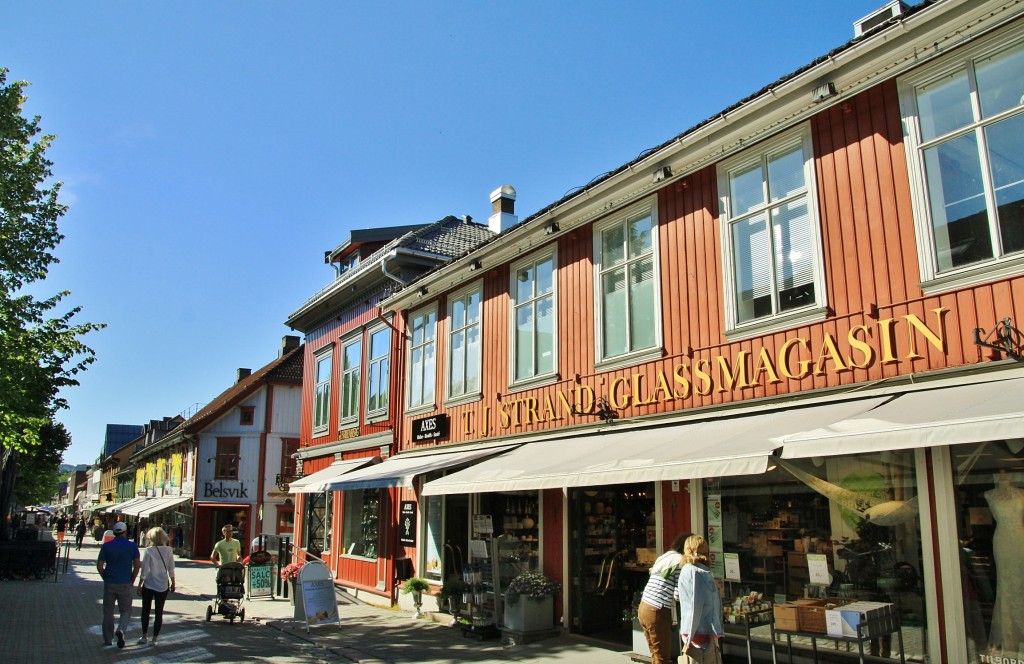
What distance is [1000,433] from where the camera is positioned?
543cm

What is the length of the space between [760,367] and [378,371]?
1140 centimetres

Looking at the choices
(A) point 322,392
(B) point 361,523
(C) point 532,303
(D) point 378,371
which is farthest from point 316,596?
(A) point 322,392

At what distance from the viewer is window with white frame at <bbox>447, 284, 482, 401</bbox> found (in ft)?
47.8

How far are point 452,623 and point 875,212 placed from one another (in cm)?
940

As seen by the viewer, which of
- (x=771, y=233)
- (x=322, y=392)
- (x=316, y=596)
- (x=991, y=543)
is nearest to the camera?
(x=991, y=543)

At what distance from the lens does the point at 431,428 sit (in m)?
15.4

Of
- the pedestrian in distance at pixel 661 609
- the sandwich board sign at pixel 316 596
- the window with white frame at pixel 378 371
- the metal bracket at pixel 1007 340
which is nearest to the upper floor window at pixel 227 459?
the window with white frame at pixel 378 371

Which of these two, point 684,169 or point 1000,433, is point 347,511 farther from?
point 1000,433

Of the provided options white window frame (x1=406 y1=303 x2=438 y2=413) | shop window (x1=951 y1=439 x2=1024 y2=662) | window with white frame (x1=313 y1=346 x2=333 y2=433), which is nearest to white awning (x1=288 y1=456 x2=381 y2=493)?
white window frame (x1=406 y1=303 x2=438 y2=413)

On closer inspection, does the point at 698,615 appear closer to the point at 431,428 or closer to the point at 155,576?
the point at 155,576

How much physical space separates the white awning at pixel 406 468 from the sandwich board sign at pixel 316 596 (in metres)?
1.71

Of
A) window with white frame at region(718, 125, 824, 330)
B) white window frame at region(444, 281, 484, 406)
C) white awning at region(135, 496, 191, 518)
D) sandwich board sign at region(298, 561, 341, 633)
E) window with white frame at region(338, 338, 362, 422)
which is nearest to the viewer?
window with white frame at region(718, 125, 824, 330)

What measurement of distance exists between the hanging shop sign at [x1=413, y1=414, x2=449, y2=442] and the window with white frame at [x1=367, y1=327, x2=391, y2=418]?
195 cm

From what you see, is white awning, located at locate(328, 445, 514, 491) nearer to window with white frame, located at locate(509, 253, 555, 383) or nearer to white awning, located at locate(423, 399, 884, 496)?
white awning, located at locate(423, 399, 884, 496)
